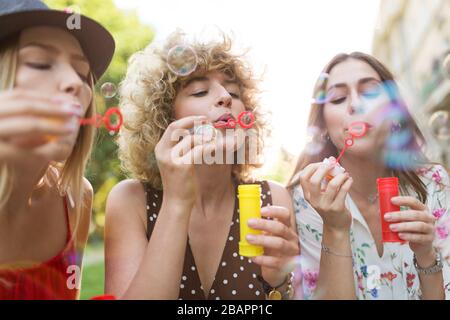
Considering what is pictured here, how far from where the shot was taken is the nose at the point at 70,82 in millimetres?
1124

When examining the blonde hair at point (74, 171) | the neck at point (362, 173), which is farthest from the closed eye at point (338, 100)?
the blonde hair at point (74, 171)

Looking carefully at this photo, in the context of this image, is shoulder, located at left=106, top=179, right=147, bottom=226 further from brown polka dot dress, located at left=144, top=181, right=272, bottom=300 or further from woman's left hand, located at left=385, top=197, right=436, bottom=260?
woman's left hand, located at left=385, top=197, right=436, bottom=260

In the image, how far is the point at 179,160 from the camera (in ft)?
3.82

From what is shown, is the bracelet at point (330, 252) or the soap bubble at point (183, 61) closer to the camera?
the bracelet at point (330, 252)

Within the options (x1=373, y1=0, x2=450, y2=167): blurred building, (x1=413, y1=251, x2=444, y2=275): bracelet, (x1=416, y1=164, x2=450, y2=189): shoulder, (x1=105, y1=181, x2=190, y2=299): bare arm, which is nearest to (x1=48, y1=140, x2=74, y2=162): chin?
(x1=105, y1=181, x2=190, y2=299): bare arm

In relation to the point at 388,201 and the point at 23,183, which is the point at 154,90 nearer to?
the point at 23,183

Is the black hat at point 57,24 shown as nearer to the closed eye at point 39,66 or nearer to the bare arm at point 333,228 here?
the closed eye at point 39,66

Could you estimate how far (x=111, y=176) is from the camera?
2.71 metres

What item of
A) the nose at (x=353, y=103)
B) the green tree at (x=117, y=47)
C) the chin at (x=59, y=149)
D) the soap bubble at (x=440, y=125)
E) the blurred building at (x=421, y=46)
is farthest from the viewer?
the blurred building at (x=421, y=46)

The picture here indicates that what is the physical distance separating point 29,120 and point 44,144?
11 centimetres

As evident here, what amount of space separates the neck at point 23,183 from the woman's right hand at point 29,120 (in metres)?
0.06

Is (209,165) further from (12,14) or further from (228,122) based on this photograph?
(12,14)

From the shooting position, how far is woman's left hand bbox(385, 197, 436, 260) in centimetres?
127

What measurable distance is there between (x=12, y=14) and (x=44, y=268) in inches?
26.2
